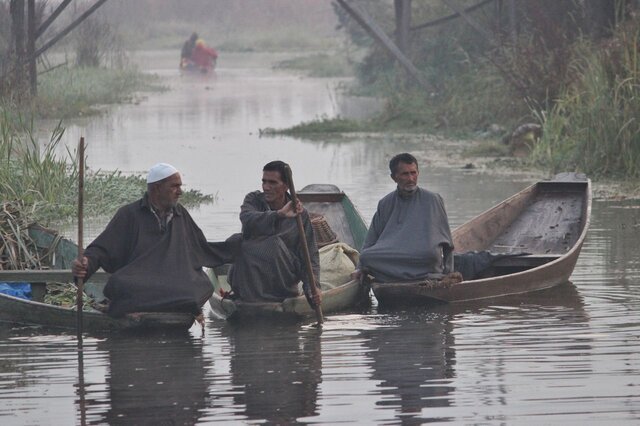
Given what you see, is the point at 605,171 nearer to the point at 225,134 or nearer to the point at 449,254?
the point at 449,254

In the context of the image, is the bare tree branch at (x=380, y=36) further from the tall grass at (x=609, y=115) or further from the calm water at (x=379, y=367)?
the calm water at (x=379, y=367)

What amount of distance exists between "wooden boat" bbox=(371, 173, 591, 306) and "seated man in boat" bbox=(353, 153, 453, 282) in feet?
0.45

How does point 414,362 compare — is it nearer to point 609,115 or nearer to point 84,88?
point 609,115

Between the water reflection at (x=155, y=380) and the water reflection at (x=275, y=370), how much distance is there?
22 centimetres

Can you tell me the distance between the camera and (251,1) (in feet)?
275

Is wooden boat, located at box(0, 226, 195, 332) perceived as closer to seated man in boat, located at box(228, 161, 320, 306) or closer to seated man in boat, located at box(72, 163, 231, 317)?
seated man in boat, located at box(72, 163, 231, 317)

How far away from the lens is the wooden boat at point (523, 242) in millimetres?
10477

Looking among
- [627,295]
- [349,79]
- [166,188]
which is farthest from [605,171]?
[349,79]

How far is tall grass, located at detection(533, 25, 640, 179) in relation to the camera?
650 inches

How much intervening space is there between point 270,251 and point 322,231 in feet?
4.68

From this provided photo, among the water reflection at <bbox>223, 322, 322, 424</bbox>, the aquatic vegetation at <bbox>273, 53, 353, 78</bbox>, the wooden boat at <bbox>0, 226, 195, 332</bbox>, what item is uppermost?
the aquatic vegetation at <bbox>273, 53, 353, 78</bbox>

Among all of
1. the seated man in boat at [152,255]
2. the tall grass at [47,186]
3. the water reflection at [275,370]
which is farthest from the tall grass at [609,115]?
the seated man in boat at [152,255]

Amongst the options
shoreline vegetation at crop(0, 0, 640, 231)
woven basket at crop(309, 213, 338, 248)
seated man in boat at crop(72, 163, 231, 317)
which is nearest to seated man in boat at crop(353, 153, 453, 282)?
woven basket at crop(309, 213, 338, 248)

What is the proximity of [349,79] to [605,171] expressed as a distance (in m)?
29.5
